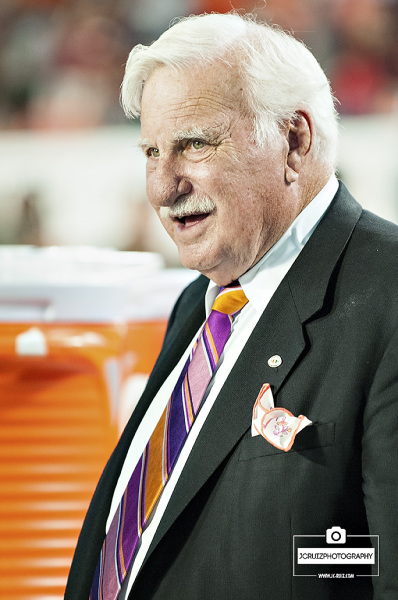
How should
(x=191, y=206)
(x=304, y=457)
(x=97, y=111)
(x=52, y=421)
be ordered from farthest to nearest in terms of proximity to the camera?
(x=97, y=111) → (x=52, y=421) → (x=191, y=206) → (x=304, y=457)

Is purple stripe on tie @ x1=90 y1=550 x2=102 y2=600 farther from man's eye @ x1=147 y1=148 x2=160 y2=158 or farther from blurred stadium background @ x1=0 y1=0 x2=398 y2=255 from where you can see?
blurred stadium background @ x1=0 y1=0 x2=398 y2=255

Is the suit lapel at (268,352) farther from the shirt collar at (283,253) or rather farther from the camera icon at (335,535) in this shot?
the camera icon at (335,535)

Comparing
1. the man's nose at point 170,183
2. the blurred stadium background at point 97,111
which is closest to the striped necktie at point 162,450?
the man's nose at point 170,183

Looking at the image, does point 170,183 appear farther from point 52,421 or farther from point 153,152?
point 52,421

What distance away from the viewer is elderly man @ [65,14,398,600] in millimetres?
1004

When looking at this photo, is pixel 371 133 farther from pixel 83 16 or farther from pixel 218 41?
pixel 218 41

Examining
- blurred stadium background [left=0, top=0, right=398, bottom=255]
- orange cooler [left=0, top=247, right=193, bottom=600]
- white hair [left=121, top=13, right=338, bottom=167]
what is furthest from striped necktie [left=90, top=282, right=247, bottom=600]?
blurred stadium background [left=0, top=0, right=398, bottom=255]

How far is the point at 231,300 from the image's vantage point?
4.28ft

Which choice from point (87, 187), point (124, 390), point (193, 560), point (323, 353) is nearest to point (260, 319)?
point (323, 353)

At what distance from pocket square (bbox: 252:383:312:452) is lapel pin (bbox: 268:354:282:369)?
0.12ft

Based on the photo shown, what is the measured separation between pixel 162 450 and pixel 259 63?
2.39 ft

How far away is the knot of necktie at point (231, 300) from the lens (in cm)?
129

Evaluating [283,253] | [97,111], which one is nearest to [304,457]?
[283,253]

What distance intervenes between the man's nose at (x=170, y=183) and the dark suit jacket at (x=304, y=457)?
0.88 ft
